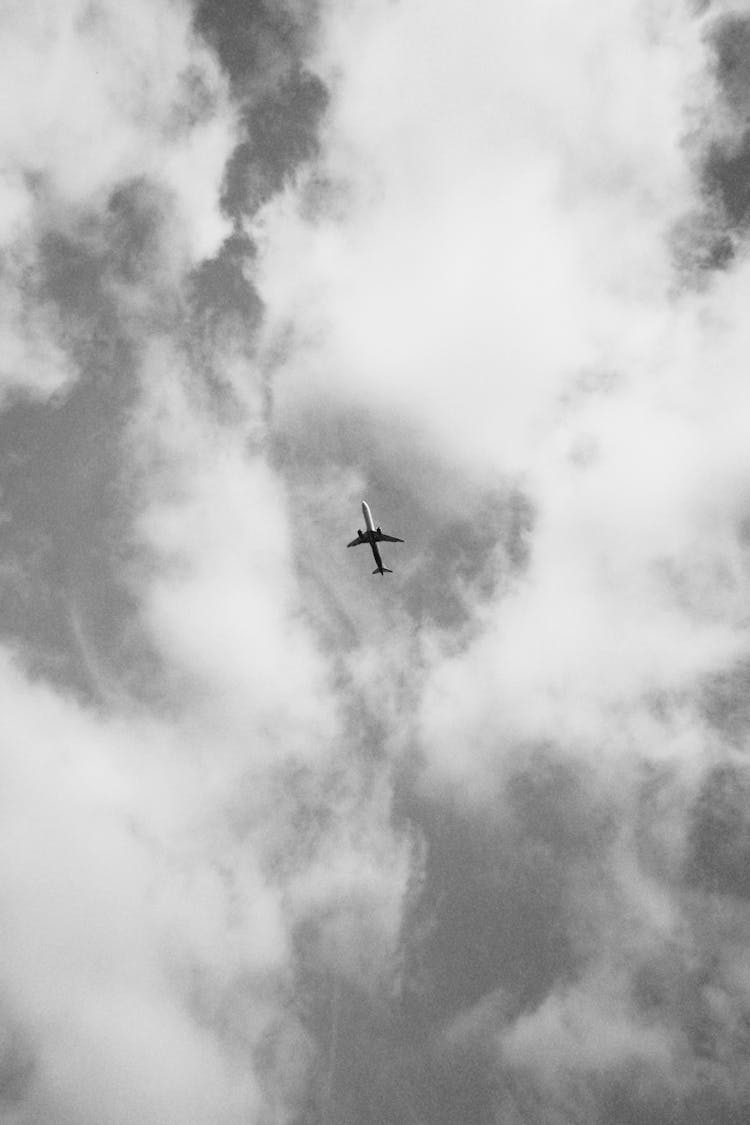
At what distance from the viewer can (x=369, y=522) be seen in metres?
72.6
